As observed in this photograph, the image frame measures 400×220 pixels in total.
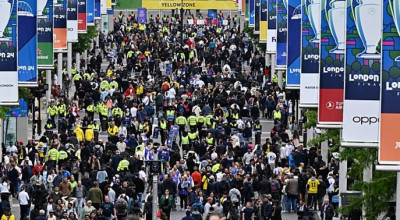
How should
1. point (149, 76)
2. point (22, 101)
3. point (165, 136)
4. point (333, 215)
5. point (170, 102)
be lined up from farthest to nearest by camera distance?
1. point (149, 76)
2. point (170, 102)
3. point (165, 136)
4. point (22, 101)
5. point (333, 215)

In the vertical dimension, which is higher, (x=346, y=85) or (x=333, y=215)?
(x=346, y=85)

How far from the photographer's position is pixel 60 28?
63125mm

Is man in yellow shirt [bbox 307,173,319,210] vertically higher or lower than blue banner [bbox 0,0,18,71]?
lower

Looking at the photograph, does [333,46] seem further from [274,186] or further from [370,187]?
[274,186]

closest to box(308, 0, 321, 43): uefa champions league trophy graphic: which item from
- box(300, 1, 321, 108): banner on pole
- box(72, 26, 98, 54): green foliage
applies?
→ box(300, 1, 321, 108): banner on pole

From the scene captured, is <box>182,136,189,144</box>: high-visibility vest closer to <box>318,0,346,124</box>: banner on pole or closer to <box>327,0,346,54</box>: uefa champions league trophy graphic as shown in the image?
<box>318,0,346,124</box>: banner on pole

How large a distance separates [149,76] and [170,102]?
11546 millimetres

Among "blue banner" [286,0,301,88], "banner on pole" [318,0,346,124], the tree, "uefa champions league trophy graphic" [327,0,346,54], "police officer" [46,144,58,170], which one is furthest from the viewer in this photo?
"police officer" [46,144,58,170]

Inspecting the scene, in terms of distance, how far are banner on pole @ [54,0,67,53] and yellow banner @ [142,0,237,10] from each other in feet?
176

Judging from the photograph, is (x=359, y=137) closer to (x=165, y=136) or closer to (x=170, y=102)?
(x=165, y=136)

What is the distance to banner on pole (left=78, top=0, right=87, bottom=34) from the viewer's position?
76.1 meters

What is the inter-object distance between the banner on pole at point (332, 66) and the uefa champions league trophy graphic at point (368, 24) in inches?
187

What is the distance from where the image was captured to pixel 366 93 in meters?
32.0

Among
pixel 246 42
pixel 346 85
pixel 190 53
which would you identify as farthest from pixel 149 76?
pixel 346 85
